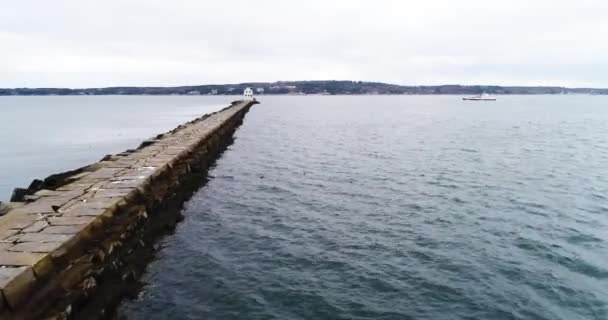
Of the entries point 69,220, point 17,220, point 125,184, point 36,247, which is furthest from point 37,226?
point 125,184

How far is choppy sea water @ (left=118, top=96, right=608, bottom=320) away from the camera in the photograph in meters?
7.35

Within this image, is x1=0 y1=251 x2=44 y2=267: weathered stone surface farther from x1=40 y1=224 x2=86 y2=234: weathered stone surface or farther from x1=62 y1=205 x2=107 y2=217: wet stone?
x1=62 y1=205 x2=107 y2=217: wet stone

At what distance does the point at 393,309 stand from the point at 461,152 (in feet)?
66.5

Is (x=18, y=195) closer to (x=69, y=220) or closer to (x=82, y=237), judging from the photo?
(x=69, y=220)

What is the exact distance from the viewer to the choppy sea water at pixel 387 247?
289 inches

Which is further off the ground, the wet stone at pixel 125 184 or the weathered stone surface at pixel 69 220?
the weathered stone surface at pixel 69 220

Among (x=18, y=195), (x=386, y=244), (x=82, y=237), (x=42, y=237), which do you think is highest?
(x=42, y=237)

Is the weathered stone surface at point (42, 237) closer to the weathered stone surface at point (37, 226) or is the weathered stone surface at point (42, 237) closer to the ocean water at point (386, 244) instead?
the weathered stone surface at point (37, 226)

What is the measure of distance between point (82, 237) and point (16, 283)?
2.04 m

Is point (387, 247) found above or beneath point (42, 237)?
beneath

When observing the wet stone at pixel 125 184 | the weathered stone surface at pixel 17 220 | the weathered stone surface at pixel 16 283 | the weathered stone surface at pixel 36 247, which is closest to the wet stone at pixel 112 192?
the wet stone at pixel 125 184

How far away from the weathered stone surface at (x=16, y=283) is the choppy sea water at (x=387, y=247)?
1551mm

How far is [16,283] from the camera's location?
18.9ft

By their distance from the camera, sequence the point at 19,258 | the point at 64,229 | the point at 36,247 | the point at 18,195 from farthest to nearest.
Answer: the point at 18,195 → the point at 64,229 → the point at 36,247 → the point at 19,258
